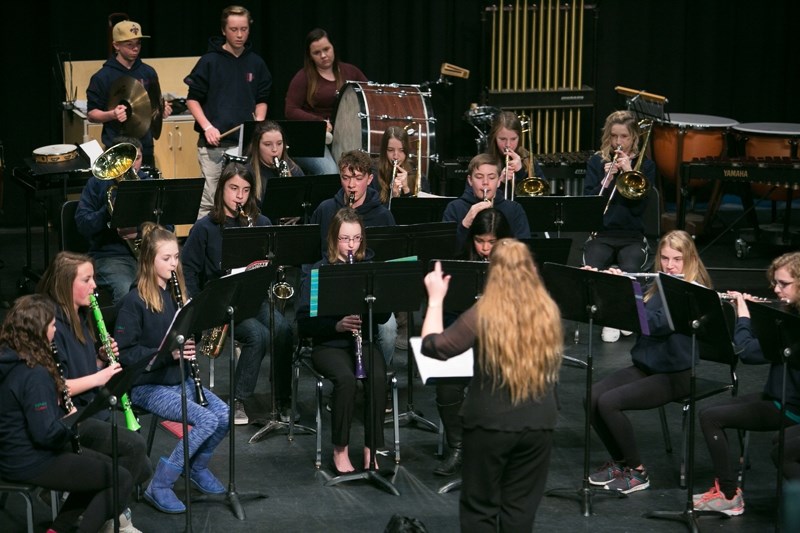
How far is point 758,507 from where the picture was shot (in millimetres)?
5973

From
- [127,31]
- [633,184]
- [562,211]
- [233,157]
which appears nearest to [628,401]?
[562,211]

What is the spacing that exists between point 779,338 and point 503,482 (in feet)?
5.04

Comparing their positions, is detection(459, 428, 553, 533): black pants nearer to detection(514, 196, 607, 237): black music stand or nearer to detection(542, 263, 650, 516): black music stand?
detection(542, 263, 650, 516): black music stand

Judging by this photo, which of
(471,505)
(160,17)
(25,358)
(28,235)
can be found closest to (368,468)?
(471,505)

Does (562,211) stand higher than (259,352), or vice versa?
(562,211)

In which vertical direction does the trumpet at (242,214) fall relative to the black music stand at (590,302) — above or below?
above

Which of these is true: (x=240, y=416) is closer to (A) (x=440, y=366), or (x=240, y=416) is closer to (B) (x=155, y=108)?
(A) (x=440, y=366)

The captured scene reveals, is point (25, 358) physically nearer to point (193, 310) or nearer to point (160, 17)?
point (193, 310)

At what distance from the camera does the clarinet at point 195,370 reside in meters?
5.97

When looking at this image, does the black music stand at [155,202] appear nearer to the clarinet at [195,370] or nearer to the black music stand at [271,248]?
the black music stand at [271,248]

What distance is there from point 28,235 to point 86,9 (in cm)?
292

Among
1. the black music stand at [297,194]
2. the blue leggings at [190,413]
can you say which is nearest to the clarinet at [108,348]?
the blue leggings at [190,413]

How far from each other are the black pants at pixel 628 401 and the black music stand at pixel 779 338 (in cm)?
66

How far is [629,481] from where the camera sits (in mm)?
6145
